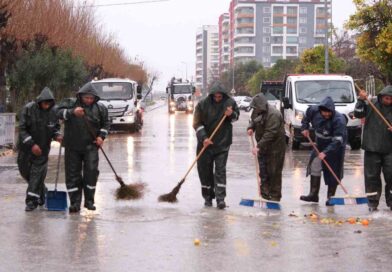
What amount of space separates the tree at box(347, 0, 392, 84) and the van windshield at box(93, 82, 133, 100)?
9.65 meters

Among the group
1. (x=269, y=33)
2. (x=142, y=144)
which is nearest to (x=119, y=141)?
(x=142, y=144)

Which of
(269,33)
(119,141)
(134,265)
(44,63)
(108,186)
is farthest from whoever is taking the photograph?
(269,33)

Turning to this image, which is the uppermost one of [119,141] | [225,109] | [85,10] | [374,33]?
[85,10]

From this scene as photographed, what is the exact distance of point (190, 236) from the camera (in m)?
8.17

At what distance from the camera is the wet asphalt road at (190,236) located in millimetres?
6898

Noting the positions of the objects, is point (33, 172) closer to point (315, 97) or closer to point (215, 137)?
point (215, 137)

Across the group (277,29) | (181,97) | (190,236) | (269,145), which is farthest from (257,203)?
(277,29)

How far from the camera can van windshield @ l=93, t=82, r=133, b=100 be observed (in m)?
29.5

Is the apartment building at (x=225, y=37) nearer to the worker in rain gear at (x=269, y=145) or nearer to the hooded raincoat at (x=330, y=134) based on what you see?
the hooded raincoat at (x=330, y=134)

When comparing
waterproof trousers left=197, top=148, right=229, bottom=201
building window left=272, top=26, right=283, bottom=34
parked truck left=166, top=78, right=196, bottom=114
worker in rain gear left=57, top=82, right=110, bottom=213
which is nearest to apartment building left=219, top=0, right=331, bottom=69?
building window left=272, top=26, right=283, bottom=34

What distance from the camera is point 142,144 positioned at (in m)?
22.9

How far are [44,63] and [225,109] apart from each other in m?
23.5

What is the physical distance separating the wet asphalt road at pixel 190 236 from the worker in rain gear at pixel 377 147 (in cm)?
31

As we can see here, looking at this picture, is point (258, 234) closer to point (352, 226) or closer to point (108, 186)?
point (352, 226)
